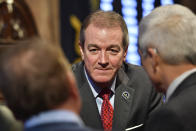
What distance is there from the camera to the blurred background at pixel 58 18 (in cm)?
424

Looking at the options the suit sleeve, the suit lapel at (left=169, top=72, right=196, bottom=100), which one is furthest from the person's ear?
the suit lapel at (left=169, top=72, right=196, bottom=100)

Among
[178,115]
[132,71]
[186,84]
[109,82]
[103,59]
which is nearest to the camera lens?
[178,115]

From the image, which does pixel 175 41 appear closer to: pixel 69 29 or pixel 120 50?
pixel 120 50

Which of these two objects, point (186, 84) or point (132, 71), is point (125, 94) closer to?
point (132, 71)

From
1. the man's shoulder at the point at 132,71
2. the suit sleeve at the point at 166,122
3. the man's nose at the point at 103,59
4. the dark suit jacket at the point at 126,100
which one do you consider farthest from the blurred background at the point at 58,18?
the suit sleeve at the point at 166,122

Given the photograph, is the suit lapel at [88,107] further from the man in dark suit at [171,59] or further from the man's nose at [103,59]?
the man in dark suit at [171,59]

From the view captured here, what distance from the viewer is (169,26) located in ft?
6.52

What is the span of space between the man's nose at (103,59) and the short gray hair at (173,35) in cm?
67

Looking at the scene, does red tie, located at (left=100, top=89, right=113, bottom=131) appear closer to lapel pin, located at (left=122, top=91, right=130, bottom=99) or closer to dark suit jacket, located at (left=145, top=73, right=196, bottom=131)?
lapel pin, located at (left=122, top=91, right=130, bottom=99)

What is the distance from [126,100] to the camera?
284cm

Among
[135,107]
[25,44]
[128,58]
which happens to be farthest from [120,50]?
[128,58]

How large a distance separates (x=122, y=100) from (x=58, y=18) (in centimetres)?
249

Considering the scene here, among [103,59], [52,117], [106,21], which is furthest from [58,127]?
[106,21]

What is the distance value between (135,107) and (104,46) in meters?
0.53
